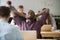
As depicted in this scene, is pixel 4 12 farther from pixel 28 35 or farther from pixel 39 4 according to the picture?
pixel 39 4

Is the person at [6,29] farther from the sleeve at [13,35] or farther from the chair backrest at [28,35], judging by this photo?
the chair backrest at [28,35]

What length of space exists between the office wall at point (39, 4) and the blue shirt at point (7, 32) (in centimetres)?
613

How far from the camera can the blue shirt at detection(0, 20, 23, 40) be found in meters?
2.16

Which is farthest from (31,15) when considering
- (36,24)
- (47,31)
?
(47,31)

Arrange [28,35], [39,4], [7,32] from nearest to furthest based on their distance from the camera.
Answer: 1. [7,32]
2. [28,35]
3. [39,4]

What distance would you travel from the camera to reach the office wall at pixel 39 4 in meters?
8.35

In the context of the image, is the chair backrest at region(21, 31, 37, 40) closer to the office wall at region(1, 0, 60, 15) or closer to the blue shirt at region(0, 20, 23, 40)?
the blue shirt at region(0, 20, 23, 40)

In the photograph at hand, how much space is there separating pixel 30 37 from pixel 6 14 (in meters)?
0.78

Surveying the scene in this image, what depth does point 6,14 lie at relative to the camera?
2219mm

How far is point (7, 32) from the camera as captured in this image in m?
2.16

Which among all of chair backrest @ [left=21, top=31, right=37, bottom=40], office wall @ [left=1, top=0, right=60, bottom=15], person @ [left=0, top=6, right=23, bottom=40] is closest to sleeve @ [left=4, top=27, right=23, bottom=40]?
person @ [left=0, top=6, right=23, bottom=40]

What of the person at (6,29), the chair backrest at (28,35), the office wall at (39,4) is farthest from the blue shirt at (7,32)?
the office wall at (39,4)

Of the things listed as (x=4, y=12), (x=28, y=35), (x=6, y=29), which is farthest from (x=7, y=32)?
(x=28, y=35)

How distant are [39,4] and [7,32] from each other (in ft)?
21.0
